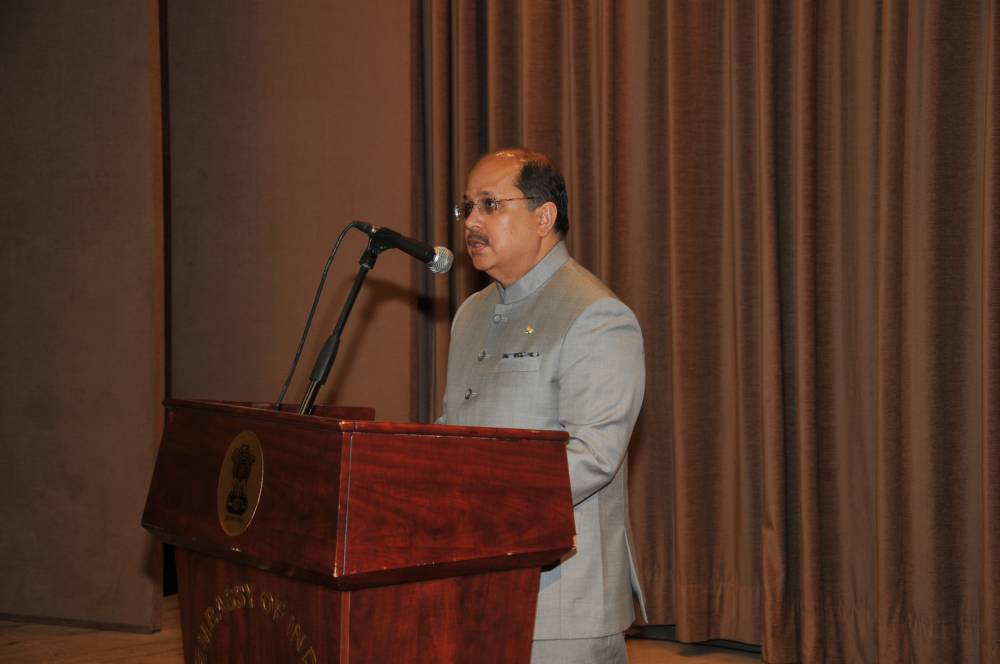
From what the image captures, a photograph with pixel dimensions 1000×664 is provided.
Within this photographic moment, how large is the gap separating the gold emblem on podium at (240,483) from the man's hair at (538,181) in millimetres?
921

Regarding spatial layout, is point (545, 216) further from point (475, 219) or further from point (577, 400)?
point (577, 400)

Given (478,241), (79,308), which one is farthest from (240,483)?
A: (79,308)

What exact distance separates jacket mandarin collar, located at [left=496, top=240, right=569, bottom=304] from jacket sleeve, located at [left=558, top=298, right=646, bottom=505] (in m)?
0.20

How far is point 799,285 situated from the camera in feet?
12.0

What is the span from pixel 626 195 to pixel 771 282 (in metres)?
0.71

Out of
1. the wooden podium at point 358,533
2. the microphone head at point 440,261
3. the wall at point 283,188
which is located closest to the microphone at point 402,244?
the microphone head at point 440,261

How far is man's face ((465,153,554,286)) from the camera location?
7.55 feet

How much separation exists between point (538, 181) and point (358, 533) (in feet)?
3.65

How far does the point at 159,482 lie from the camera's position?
1911 mm

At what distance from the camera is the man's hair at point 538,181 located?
7.59 feet

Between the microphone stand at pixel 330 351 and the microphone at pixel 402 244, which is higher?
the microphone at pixel 402 244

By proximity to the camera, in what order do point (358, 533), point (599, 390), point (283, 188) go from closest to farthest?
point (358, 533) → point (599, 390) → point (283, 188)

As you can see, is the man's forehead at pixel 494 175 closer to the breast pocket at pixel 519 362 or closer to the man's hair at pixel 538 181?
the man's hair at pixel 538 181

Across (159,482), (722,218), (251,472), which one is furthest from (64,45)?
(251,472)
